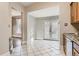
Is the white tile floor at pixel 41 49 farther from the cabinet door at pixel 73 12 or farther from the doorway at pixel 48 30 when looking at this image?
the cabinet door at pixel 73 12

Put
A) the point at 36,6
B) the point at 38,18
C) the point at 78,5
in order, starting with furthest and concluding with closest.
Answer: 1. the point at 38,18
2. the point at 36,6
3. the point at 78,5

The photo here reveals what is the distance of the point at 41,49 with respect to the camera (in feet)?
12.0

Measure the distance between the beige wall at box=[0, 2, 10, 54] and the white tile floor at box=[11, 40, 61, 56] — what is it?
0.28 meters

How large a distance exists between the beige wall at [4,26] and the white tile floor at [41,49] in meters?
0.28

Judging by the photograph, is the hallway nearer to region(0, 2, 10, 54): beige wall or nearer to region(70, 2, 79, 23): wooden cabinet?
region(0, 2, 10, 54): beige wall

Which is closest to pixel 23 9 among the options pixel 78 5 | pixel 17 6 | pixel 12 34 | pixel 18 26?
pixel 17 6

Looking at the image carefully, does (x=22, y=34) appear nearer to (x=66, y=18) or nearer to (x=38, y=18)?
(x=38, y=18)

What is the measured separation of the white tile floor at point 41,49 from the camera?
3.22 metres

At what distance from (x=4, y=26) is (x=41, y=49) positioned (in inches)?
43.8

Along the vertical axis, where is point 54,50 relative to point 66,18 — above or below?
below

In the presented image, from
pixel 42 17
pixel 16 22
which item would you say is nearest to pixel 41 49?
pixel 42 17

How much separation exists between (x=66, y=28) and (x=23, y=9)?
915 millimetres

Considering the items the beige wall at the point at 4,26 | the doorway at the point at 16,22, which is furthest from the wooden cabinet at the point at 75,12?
the beige wall at the point at 4,26

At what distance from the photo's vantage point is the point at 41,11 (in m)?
3.11
